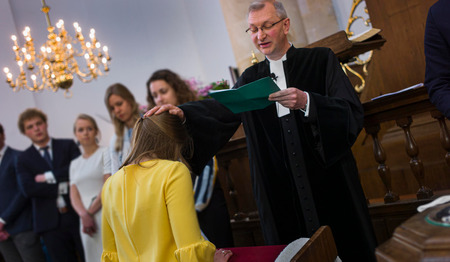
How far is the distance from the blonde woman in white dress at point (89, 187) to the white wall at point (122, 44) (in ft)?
10.4

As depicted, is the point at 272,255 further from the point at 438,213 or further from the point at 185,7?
the point at 185,7

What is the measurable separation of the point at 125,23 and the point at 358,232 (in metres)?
8.41

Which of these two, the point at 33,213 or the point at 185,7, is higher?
the point at 185,7

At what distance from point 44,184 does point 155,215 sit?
4.75 metres

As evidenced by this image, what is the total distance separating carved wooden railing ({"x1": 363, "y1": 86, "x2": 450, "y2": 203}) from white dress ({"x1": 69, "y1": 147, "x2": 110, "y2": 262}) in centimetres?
321

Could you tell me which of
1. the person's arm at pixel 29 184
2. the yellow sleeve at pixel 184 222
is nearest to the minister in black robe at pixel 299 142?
the yellow sleeve at pixel 184 222

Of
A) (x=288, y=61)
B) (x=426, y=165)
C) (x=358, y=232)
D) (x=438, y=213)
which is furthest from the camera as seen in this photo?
(x=426, y=165)

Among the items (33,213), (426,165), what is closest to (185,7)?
(33,213)

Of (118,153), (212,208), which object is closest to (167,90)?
(118,153)

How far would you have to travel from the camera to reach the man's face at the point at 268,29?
264 centimetres

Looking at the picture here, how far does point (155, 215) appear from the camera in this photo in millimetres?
1979

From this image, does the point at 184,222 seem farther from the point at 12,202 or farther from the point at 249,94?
the point at 12,202

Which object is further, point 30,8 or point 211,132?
point 30,8

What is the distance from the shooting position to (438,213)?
1.14m
